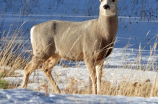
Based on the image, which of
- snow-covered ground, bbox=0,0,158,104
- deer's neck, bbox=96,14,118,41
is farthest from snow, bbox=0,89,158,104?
snow-covered ground, bbox=0,0,158,104

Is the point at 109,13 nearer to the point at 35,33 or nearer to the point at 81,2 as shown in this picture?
the point at 35,33

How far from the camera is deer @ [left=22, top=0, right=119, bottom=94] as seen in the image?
4426 millimetres

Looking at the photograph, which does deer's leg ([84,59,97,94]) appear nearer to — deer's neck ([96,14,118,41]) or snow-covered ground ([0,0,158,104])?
Result: deer's neck ([96,14,118,41])

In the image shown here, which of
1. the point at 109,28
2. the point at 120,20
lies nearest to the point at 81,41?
the point at 109,28

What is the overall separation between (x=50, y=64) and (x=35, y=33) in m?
0.58

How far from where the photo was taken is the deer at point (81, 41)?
14.5 feet

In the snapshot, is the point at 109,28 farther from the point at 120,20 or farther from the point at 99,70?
the point at 120,20

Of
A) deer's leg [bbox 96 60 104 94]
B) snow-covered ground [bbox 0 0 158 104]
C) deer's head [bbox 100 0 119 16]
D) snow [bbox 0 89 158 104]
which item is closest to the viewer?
snow [bbox 0 89 158 104]

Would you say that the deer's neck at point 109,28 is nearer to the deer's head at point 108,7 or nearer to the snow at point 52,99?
the deer's head at point 108,7

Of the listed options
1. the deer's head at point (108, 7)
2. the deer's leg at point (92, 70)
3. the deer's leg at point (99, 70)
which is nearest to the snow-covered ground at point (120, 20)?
the deer's leg at point (99, 70)

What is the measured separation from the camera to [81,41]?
455cm

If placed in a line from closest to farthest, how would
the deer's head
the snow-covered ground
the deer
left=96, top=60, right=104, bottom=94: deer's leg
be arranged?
the deer's head, the deer, left=96, top=60, right=104, bottom=94: deer's leg, the snow-covered ground

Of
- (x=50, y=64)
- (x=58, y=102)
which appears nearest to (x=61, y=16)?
(x=50, y=64)

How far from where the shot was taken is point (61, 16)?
13359 mm
